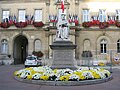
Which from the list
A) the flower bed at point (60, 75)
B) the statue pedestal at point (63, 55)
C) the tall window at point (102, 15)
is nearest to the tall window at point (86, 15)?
the tall window at point (102, 15)

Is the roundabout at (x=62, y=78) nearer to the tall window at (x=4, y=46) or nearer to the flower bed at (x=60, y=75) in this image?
the flower bed at (x=60, y=75)

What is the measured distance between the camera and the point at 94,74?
43.4 feet

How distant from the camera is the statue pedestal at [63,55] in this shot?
16.0 metres

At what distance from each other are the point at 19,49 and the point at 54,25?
9.18 metres

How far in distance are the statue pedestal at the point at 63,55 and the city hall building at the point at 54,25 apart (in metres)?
17.7

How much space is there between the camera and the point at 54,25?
3378cm

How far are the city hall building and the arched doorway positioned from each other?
0.16 m

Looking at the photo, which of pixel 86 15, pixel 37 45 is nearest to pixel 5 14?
pixel 37 45

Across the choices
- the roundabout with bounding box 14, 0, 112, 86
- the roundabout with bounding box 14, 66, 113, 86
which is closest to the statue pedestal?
the roundabout with bounding box 14, 0, 112, 86

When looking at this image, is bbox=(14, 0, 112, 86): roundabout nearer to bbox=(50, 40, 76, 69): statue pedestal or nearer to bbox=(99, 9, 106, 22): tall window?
bbox=(50, 40, 76, 69): statue pedestal

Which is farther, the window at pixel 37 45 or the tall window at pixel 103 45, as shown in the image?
the window at pixel 37 45

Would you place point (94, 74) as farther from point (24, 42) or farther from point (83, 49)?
point (24, 42)

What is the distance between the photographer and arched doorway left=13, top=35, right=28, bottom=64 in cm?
3712

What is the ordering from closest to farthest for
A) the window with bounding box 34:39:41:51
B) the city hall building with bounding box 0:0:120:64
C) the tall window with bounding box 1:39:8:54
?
the city hall building with bounding box 0:0:120:64
the window with bounding box 34:39:41:51
the tall window with bounding box 1:39:8:54
